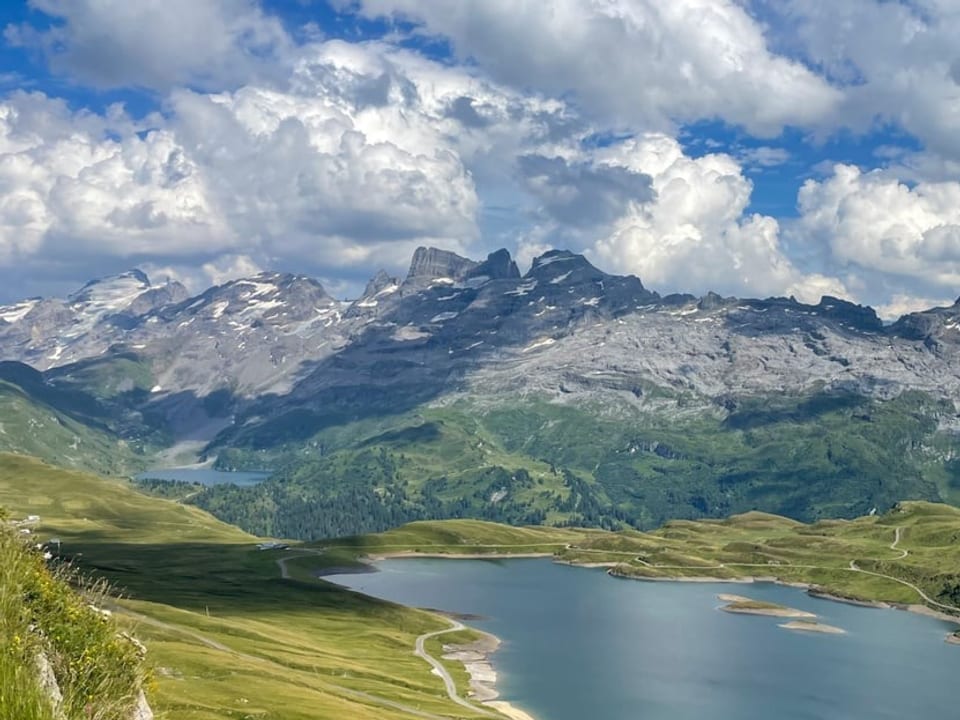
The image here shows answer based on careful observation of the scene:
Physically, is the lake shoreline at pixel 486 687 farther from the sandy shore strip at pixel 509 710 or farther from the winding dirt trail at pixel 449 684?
the winding dirt trail at pixel 449 684

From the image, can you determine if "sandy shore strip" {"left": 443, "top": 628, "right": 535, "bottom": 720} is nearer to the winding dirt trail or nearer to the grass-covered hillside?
the winding dirt trail

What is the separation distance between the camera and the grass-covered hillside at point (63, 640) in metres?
22.8

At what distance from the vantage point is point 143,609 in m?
162

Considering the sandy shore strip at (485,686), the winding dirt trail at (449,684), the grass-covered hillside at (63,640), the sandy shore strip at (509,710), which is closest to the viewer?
the grass-covered hillside at (63,640)

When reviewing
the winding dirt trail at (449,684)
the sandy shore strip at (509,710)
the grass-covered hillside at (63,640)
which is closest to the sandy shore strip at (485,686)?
the sandy shore strip at (509,710)

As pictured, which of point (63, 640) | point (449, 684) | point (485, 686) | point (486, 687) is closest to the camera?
point (63, 640)

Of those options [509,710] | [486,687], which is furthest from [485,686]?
[509,710]

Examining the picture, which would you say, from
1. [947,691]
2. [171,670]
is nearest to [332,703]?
[171,670]

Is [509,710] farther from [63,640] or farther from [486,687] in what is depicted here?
[63,640]

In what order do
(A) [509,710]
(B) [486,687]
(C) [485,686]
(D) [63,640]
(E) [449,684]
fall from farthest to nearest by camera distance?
(C) [485,686]
(B) [486,687]
(E) [449,684]
(A) [509,710]
(D) [63,640]

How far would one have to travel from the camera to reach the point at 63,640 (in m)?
27.4

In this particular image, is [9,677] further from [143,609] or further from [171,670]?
[143,609]

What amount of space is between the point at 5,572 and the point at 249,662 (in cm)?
11731

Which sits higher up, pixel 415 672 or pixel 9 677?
pixel 9 677
